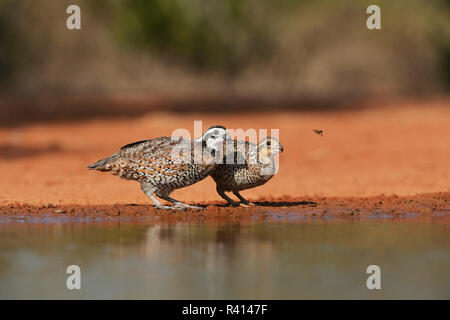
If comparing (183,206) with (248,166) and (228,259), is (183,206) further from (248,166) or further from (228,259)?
(228,259)

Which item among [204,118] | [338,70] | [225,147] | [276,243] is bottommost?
[276,243]

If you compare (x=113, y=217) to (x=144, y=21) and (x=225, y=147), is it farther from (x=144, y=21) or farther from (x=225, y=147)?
(x=144, y=21)

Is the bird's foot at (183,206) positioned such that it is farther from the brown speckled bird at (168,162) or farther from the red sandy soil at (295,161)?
the red sandy soil at (295,161)

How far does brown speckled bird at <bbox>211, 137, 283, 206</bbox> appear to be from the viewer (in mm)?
11469

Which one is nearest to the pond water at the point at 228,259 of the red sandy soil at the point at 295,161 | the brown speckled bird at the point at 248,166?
the brown speckled bird at the point at 248,166

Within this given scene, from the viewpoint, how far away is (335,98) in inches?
1128

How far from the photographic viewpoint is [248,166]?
1150cm

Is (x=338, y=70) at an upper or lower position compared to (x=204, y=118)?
upper

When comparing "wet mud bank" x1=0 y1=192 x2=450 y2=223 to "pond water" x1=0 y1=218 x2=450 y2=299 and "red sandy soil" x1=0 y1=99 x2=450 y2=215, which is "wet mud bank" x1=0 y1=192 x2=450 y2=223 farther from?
"pond water" x1=0 y1=218 x2=450 y2=299

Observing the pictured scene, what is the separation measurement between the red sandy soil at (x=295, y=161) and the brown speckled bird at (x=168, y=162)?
574 millimetres

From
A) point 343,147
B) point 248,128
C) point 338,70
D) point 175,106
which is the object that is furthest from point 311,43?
point 343,147

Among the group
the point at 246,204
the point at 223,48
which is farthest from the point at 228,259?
the point at 223,48

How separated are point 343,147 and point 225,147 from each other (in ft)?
27.7

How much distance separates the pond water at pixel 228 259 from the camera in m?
6.93
